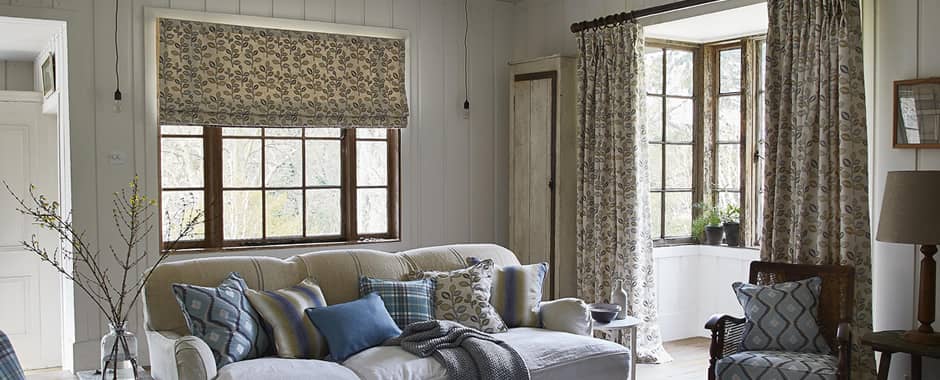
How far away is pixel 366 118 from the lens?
612 centimetres

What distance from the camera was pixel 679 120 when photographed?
21.4 ft

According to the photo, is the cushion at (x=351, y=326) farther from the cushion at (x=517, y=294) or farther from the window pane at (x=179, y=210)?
the window pane at (x=179, y=210)

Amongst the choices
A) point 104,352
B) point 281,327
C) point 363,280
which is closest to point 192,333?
point 281,327

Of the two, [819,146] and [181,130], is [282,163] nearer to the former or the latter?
[181,130]

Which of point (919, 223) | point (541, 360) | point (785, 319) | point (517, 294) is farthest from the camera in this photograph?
point (517, 294)

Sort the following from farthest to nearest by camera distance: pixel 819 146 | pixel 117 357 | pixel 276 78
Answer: pixel 276 78 → pixel 819 146 → pixel 117 357

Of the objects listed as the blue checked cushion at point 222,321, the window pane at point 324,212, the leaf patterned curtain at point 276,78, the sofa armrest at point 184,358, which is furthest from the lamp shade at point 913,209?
the window pane at point 324,212

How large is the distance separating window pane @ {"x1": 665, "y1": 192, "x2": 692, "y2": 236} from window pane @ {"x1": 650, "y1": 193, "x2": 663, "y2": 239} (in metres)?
0.07

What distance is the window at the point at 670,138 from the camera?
6.38 metres

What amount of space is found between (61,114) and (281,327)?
2.74m

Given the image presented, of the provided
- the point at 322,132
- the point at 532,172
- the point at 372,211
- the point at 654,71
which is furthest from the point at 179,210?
the point at 654,71

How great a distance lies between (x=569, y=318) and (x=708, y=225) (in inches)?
95.5

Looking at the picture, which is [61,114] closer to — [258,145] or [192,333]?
[258,145]

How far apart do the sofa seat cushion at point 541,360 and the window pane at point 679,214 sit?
236 cm
